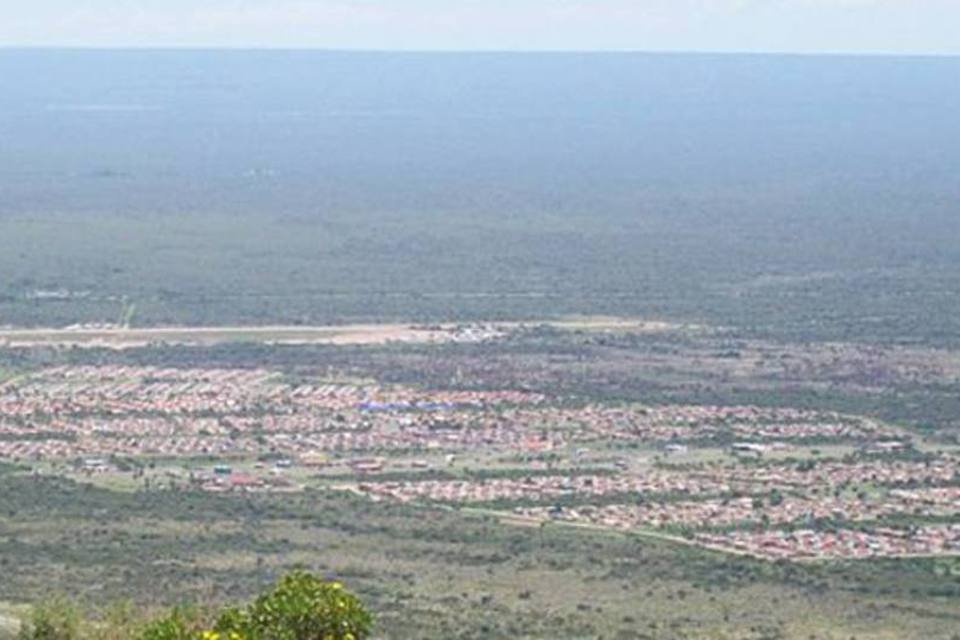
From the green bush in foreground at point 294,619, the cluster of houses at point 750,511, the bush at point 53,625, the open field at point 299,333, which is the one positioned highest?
the open field at point 299,333

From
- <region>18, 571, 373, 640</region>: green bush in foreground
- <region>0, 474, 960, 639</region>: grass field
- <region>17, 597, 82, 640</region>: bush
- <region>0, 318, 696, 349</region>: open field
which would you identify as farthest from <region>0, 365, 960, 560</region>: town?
<region>18, 571, 373, 640</region>: green bush in foreground

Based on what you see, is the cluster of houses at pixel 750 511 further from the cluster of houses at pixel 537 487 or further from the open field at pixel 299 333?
the open field at pixel 299 333

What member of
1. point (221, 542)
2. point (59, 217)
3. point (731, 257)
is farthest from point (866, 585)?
point (59, 217)

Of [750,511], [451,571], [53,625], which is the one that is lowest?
[451,571]

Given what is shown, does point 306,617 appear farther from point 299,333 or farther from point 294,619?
point 299,333

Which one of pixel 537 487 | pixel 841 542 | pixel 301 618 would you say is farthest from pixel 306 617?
pixel 537 487

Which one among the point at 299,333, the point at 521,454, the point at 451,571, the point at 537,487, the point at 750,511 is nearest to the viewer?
the point at 451,571

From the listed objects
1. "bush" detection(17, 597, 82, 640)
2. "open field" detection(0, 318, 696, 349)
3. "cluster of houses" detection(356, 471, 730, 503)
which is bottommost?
"cluster of houses" detection(356, 471, 730, 503)

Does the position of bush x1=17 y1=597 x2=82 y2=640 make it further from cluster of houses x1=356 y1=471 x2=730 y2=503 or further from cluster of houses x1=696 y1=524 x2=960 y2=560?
cluster of houses x1=356 y1=471 x2=730 y2=503

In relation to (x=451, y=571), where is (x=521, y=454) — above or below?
above

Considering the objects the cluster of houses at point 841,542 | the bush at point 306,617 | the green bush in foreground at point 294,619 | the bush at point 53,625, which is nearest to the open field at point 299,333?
the cluster of houses at point 841,542

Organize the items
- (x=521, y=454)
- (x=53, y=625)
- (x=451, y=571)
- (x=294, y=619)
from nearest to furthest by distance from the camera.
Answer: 1. (x=294, y=619)
2. (x=53, y=625)
3. (x=451, y=571)
4. (x=521, y=454)
